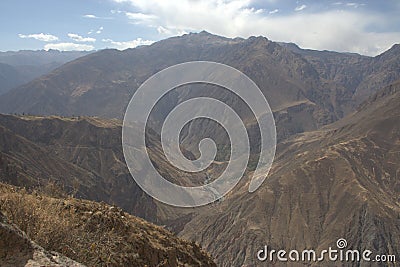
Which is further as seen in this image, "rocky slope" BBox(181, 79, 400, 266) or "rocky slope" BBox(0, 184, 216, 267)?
"rocky slope" BBox(181, 79, 400, 266)

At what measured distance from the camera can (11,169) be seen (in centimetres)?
5875

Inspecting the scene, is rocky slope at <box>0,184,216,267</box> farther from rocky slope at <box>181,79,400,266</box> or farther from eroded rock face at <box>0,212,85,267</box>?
rocky slope at <box>181,79,400,266</box>

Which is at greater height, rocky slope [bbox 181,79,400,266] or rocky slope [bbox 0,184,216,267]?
rocky slope [bbox 0,184,216,267]

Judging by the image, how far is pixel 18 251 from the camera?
519cm

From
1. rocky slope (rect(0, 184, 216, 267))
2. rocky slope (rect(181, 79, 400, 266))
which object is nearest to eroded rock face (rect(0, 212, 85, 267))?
rocky slope (rect(0, 184, 216, 267))

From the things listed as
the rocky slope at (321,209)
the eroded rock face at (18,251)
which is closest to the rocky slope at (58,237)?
the eroded rock face at (18,251)

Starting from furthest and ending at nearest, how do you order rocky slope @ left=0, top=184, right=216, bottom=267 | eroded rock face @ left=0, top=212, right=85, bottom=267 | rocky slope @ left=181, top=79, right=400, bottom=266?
rocky slope @ left=181, top=79, right=400, bottom=266 → rocky slope @ left=0, top=184, right=216, bottom=267 → eroded rock face @ left=0, top=212, right=85, bottom=267

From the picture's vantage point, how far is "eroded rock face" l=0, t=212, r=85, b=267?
506 centimetres

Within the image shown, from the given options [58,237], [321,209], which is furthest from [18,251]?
[321,209]

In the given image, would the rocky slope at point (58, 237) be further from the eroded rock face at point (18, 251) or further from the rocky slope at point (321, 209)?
the rocky slope at point (321, 209)

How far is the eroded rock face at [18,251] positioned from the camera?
5062 mm

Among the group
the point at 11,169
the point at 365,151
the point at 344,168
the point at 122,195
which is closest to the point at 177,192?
the point at 122,195

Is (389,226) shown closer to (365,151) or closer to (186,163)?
(365,151)

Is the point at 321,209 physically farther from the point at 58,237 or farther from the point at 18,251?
the point at 18,251
